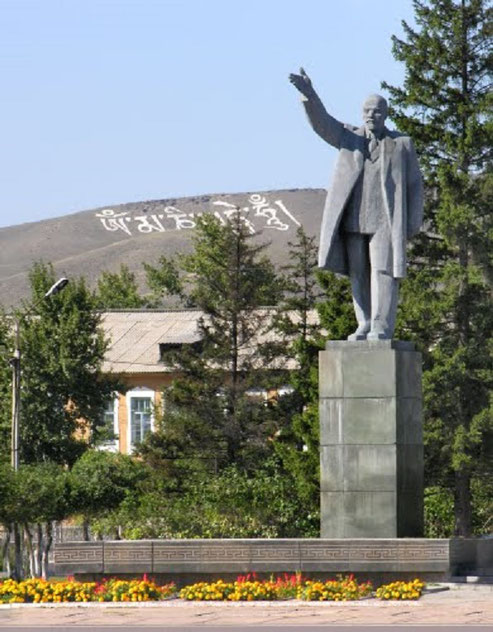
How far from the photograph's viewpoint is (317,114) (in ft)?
80.6

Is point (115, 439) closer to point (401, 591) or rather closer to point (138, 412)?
point (138, 412)

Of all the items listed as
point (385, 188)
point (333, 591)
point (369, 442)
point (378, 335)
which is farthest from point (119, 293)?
point (333, 591)

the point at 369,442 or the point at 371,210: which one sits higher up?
the point at 371,210

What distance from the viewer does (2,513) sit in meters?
47.6

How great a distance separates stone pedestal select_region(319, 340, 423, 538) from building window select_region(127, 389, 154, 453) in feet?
145

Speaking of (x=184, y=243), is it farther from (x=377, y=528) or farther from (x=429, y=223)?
(x=377, y=528)

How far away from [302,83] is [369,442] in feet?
14.4

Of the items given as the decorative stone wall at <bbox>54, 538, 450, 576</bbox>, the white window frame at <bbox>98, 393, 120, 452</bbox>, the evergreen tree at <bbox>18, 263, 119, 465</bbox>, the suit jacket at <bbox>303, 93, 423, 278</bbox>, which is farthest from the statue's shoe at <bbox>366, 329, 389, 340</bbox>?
the white window frame at <bbox>98, 393, 120, 452</bbox>

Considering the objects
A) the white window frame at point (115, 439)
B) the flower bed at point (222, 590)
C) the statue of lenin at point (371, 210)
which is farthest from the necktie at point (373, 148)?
the white window frame at point (115, 439)

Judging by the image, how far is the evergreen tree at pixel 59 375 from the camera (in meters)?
59.8

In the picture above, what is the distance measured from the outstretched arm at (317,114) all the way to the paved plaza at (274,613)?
5.76 meters

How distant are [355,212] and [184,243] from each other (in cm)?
15849

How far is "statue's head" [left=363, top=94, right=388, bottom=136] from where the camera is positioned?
2484 cm

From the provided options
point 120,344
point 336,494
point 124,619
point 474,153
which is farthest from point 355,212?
point 120,344
